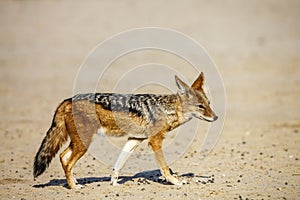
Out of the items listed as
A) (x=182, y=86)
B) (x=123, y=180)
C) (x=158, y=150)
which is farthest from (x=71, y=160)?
(x=182, y=86)

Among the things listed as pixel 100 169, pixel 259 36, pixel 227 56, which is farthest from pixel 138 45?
pixel 100 169

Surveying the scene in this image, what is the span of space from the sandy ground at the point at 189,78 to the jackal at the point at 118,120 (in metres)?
0.50

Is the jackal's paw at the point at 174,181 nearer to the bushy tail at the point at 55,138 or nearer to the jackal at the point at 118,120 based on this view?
the jackal at the point at 118,120

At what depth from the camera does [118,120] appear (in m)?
10.2

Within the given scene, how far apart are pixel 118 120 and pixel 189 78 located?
11811mm

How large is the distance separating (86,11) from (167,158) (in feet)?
72.0

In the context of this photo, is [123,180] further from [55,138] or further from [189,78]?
[189,78]

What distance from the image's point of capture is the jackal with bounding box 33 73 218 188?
9984mm

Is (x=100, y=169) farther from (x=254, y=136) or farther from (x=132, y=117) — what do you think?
(x=254, y=136)

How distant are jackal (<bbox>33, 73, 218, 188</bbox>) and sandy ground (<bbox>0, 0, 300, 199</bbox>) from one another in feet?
1.65

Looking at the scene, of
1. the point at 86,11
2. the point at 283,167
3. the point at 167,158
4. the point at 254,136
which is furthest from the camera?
the point at 86,11

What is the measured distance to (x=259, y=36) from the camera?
29125mm

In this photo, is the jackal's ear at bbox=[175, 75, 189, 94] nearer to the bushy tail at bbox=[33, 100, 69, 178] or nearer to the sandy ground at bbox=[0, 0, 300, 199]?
the sandy ground at bbox=[0, 0, 300, 199]

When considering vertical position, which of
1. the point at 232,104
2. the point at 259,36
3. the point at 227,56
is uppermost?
the point at 259,36
